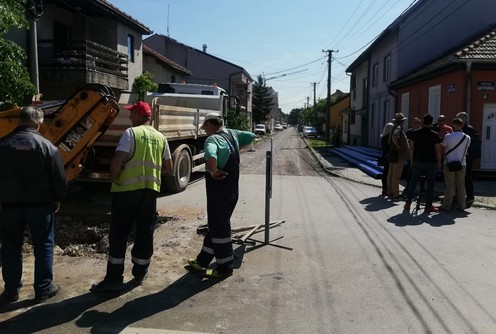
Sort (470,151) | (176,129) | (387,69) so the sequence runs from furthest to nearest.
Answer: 1. (387,69)
2. (176,129)
3. (470,151)

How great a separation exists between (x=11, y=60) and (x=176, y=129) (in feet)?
12.0

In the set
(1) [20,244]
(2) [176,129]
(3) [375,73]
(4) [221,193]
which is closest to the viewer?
(1) [20,244]

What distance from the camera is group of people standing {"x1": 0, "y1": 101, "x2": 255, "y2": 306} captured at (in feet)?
14.1

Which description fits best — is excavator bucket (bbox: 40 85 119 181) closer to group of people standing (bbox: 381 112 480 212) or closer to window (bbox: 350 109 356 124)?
group of people standing (bbox: 381 112 480 212)

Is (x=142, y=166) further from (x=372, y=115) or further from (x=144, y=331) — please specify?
(x=372, y=115)

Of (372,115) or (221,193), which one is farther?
(372,115)

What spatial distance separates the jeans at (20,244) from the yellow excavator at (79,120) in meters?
2.39

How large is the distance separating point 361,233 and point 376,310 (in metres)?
3.01

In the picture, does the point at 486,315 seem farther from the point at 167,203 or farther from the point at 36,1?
the point at 36,1

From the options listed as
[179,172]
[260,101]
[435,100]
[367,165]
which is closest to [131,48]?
[367,165]

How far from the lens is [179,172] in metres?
10.8

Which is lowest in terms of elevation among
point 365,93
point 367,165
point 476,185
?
point 476,185

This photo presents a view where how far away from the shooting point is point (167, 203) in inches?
373

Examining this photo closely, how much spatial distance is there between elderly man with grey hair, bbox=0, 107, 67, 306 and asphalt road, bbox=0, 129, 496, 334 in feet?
1.05
